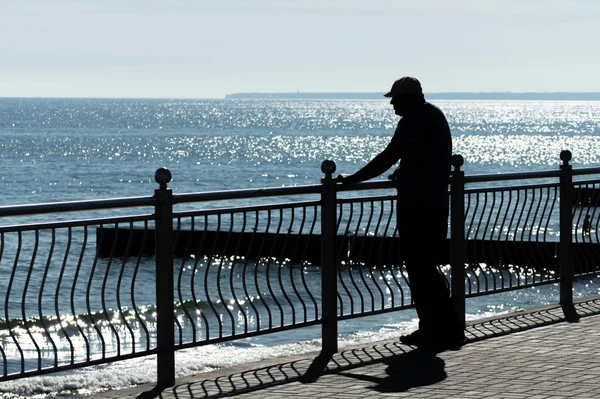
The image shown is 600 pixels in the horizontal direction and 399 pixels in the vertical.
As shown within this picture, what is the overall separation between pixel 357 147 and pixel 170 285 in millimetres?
115844

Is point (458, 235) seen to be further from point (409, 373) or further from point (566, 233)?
point (409, 373)

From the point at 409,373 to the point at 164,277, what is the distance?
5.77 feet

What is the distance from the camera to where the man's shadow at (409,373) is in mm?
7434

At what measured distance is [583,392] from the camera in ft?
23.1

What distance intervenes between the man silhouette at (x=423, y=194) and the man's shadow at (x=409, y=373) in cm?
30

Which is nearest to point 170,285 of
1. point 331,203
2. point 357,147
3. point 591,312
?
point 331,203

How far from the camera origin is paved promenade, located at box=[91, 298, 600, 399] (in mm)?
7211

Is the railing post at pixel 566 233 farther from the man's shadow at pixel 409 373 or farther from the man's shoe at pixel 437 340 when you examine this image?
the man's shadow at pixel 409 373

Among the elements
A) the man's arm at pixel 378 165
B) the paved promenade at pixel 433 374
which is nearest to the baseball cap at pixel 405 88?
the man's arm at pixel 378 165

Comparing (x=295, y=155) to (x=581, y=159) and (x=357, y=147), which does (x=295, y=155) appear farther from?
(x=581, y=159)

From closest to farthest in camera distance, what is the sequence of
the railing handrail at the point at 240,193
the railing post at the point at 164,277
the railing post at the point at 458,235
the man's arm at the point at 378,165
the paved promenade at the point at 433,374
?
the paved promenade at the point at 433,374 → the railing post at the point at 164,277 → the railing handrail at the point at 240,193 → the man's arm at the point at 378,165 → the railing post at the point at 458,235

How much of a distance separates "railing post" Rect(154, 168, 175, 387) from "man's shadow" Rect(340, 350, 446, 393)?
1193 millimetres

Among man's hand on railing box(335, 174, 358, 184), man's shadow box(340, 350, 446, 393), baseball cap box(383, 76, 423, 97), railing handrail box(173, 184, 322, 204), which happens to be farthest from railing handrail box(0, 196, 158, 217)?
baseball cap box(383, 76, 423, 97)

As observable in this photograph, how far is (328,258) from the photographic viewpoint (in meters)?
8.84
